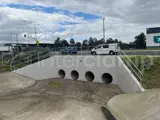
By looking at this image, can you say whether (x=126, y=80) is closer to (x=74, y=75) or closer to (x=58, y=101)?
(x=58, y=101)

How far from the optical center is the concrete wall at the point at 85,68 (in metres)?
16.8

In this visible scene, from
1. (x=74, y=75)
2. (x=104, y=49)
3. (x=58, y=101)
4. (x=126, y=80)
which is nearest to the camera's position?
(x=58, y=101)

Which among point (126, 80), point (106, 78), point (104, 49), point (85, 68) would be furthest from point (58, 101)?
point (104, 49)

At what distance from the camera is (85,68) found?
73.7ft

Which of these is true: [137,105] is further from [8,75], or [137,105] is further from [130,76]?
[8,75]

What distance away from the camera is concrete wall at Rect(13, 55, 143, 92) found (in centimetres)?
1678

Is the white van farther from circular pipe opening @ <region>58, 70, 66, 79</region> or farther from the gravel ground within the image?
the gravel ground

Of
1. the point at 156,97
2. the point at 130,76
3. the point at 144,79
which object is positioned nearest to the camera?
the point at 156,97

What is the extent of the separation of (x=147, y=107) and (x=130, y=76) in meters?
6.74

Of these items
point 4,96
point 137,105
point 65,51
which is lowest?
point 4,96

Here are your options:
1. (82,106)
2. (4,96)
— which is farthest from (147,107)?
(4,96)

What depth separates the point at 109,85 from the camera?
65.2ft

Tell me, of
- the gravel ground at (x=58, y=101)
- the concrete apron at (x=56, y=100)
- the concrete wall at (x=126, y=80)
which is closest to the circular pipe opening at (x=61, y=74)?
the concrete apron at (x=56, y=100)

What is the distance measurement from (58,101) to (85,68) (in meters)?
7.92
